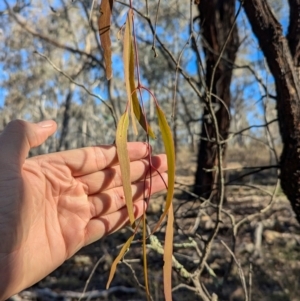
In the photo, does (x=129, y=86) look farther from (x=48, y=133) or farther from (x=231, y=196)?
(x=231, y=196)

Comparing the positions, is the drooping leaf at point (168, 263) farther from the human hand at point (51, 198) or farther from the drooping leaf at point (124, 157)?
the human hand at point (51, 198)

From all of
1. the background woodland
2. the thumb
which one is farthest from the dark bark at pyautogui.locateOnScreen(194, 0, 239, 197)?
the thumb

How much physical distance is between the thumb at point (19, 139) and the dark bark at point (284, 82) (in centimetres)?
97

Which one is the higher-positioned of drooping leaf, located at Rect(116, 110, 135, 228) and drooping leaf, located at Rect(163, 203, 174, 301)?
drooping leaf, located at Rect(116, 110, 135, 228)

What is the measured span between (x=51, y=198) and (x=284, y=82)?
3.33ft

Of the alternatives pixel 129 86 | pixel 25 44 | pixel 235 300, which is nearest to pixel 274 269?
pixel 235 300

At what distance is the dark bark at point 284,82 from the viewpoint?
1.79 meters

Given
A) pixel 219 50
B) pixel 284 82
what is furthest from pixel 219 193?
pixel 219 50

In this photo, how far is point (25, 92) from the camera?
1703cm

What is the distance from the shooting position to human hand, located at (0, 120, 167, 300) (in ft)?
3.99

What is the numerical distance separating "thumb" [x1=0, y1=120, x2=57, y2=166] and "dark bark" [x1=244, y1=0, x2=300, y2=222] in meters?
0.97

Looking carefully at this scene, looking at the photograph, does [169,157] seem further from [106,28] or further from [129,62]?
[106,28]

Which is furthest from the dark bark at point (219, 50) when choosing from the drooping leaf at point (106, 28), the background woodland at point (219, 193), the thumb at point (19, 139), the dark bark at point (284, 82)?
the drooping leaf at point (106, 28)

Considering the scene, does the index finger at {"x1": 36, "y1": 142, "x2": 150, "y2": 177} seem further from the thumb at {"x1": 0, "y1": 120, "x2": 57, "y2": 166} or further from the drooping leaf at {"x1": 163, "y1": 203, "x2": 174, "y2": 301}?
the drooping leaf at {"x1": 163, "y1": 203, "x2": 174, "y2": 301}
